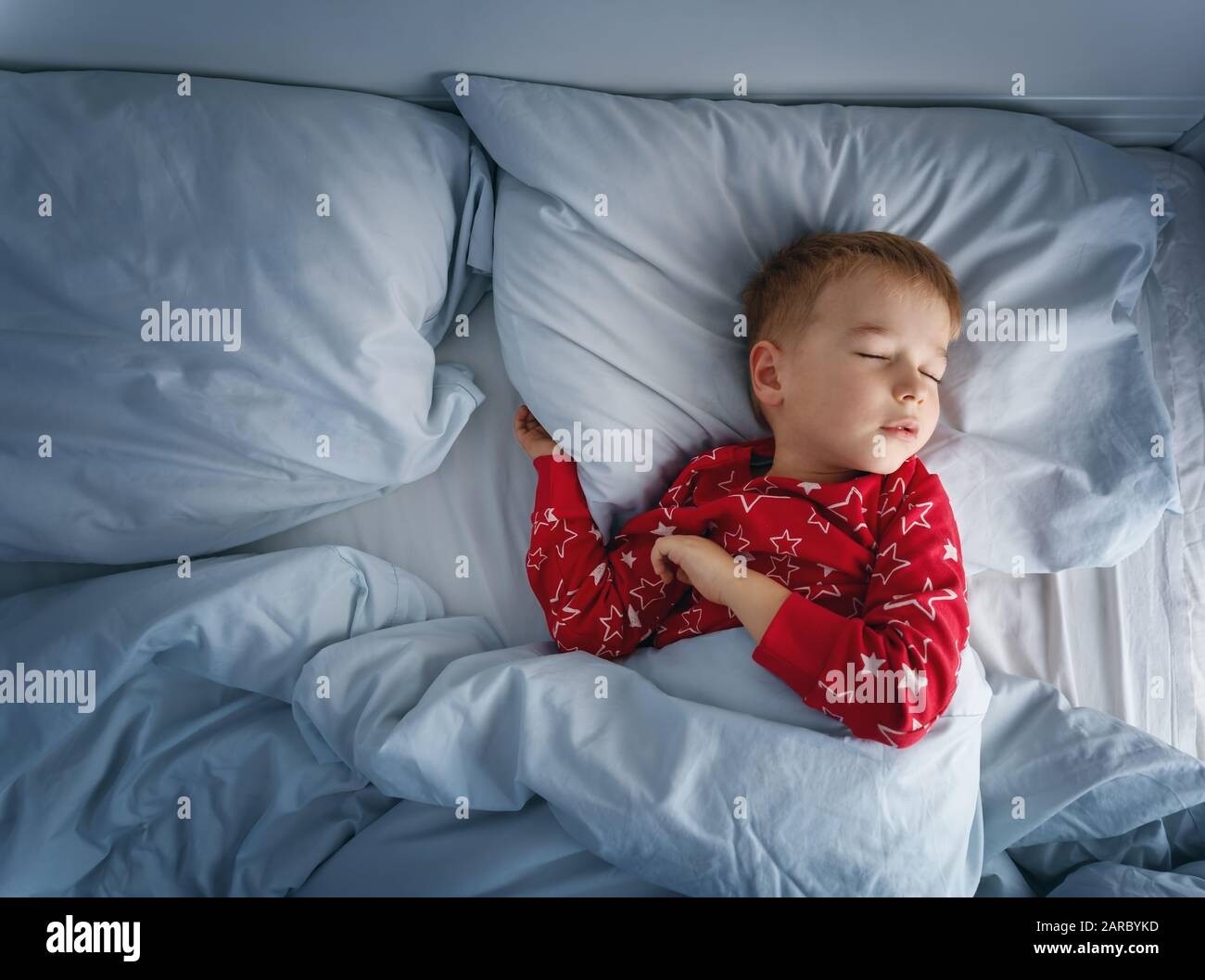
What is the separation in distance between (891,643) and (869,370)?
331 millimetres

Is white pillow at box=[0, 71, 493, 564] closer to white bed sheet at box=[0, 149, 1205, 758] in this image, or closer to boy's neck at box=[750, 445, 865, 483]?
white bed sheet at box=[0, 149, 1205, 758]

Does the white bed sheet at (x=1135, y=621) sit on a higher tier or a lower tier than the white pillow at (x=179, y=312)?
lower

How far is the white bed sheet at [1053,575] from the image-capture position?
Answer: 3.84 ft

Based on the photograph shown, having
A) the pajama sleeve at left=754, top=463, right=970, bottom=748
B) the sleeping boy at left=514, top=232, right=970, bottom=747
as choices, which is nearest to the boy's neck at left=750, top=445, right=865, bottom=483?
the sleeping boy at left=514, top=232, right=970, bottom=747

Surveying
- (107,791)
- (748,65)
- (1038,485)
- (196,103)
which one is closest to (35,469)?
(107,791)

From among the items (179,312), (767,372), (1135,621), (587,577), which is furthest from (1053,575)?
(179,312)

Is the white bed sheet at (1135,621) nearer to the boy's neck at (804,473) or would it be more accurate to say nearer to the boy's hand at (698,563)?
the boy's neck at (804,473)

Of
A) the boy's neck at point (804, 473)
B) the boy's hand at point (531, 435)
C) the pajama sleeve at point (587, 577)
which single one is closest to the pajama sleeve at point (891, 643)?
the boy's neck at point (804, 473)

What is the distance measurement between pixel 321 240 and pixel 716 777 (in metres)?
0.81

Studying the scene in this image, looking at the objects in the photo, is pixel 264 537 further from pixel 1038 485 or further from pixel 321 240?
pixel 1038 485

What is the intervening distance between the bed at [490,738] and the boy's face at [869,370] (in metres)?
0.30

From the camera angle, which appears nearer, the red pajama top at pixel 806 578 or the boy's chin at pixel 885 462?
the red pajama top at pixel 806 578

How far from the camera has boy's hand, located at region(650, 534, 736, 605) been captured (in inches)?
40.2

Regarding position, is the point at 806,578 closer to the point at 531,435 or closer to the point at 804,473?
the point at 804,473
